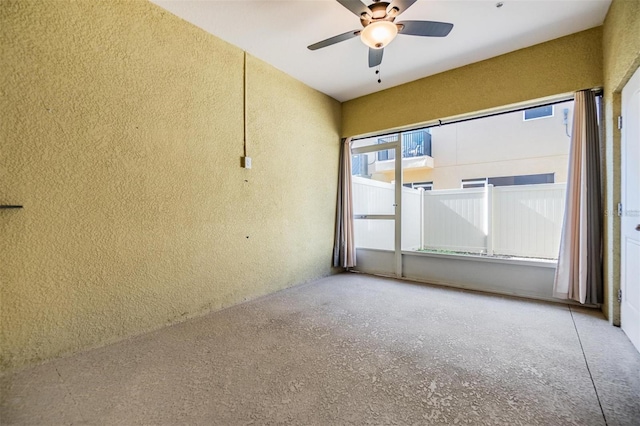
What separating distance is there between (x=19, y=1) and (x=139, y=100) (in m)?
0.79

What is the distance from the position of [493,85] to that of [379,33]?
1869 mm

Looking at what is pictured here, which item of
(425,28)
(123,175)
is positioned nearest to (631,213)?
(425,28)

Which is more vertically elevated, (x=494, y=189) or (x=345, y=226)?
(x=494, y=189)

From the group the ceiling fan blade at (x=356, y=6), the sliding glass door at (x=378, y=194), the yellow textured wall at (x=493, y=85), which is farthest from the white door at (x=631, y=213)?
the sliding glass door at (x=378, y=194)

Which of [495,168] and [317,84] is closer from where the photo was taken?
[317,84]

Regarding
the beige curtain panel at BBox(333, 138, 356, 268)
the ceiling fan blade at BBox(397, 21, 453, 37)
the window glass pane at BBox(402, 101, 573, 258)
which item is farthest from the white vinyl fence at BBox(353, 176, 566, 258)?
the ceiling fan blade at BBox(397, 21, 453, 37)

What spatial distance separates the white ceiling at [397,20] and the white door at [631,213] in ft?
3.09

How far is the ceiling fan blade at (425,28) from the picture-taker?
6.77ft

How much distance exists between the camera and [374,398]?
146 centimetres

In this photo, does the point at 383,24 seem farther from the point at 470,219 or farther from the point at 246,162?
the point at 470,219

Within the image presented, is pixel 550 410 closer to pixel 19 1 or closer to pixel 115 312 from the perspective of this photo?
pixel 115 312

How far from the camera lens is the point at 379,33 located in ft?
6.93

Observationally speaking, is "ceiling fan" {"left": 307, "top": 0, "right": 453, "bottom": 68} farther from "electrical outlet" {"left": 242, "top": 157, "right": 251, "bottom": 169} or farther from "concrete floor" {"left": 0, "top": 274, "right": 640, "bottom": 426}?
"concrete floor" {"left": 0, "top": 274, "right": 640, "bottom": 426}

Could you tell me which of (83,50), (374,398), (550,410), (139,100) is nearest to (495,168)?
(550,410)
